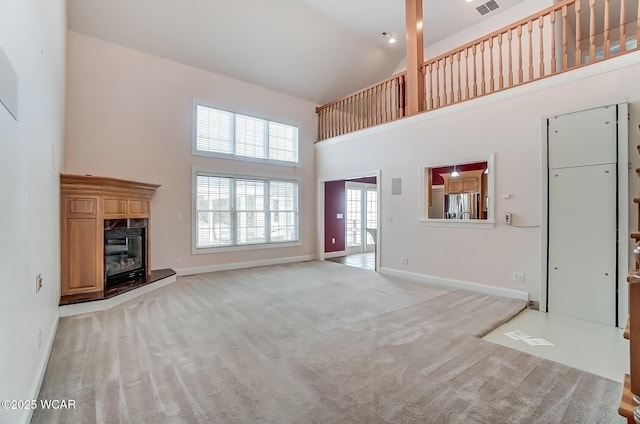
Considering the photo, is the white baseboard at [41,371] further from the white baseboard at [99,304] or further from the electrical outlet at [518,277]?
the electrical outlet at [518,277]

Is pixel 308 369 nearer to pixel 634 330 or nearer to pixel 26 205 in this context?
pixel 634 330

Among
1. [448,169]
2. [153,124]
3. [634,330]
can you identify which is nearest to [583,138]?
[634,330]

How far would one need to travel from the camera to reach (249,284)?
518cm

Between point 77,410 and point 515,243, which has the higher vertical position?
point 515,243

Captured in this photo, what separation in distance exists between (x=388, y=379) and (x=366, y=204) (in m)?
7.49

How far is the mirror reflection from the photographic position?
21.0ft

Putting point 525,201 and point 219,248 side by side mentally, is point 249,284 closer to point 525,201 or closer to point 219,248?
point 219,248

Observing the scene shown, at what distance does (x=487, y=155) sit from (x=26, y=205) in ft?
17.2

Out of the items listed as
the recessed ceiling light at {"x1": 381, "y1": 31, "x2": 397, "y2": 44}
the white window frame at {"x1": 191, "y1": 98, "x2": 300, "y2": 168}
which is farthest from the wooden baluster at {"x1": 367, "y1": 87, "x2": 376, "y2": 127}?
the white window frame at {"x1": 191, "y1": 98, "x2": 300, "y2": 168}

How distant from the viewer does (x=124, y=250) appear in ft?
15.4

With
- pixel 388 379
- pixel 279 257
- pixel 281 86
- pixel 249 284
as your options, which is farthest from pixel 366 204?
pixel 388 379

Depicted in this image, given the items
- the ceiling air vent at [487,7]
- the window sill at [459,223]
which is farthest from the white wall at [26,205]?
the ceiling air vent at [487,7]

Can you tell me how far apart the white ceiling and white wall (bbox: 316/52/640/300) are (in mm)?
2377

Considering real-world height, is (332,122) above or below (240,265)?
above
